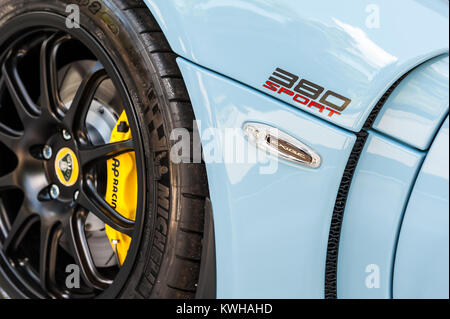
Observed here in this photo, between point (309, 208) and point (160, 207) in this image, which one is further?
point (160, 207)

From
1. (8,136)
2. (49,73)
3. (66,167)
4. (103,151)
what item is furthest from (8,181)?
(103,151)

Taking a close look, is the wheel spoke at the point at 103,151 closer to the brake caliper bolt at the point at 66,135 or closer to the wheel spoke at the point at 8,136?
the brake caliper bolt at the point at 66,135

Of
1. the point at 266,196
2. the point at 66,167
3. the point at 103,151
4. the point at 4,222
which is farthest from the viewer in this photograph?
the point at 4,222

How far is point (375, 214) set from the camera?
3.17 feet

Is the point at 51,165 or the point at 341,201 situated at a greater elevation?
the point at 51,165

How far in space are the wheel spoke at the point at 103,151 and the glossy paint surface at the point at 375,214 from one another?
575mm

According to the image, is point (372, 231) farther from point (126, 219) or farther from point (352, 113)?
point (126, 219)

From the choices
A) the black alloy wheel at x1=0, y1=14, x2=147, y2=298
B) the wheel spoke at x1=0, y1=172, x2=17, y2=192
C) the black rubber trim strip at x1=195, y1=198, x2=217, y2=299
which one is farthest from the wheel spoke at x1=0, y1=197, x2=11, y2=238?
the black rubber trim strip at x1=195, y1=198, x2=217, y2=299

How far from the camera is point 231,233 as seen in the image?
41.6 inches

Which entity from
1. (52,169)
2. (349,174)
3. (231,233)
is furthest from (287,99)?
(52,169)

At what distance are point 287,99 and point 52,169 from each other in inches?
33.7

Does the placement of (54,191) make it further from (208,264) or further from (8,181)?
(208,264)

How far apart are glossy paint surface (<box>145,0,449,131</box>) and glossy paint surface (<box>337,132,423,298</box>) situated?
0.08 meters

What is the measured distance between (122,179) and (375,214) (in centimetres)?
73
